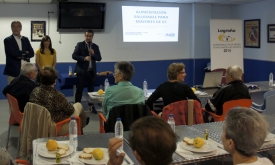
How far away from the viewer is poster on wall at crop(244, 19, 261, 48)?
871cm

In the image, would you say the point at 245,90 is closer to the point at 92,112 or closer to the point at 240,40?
the point at 92,112

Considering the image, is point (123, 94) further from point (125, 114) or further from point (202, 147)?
point (202, 147)

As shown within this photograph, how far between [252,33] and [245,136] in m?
7.89

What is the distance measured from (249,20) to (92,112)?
5284 millimetres

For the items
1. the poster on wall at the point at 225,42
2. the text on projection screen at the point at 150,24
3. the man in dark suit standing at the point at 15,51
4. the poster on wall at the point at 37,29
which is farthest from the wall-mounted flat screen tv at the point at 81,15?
the poster on wall at the point at 225,42

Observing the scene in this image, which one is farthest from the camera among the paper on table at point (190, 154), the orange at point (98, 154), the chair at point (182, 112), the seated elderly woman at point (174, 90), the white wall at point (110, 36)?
the white wall at point (110, 36)

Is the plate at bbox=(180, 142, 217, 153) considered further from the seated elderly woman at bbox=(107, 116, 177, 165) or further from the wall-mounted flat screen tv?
the wall-mounted flat screen tv

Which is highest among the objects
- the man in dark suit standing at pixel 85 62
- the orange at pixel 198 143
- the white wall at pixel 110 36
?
the white wall at pixel 110 36

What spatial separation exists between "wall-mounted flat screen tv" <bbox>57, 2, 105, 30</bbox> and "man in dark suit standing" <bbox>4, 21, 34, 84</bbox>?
6.18 feet

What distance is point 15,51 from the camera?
577 centimetres

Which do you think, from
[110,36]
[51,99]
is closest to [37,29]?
[110,36]

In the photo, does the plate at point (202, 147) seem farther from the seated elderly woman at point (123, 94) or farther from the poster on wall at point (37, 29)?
the poster on wall at point (37, 29)

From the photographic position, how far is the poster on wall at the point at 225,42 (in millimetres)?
8234

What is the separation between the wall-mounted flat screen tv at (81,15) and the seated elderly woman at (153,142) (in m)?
6.64
